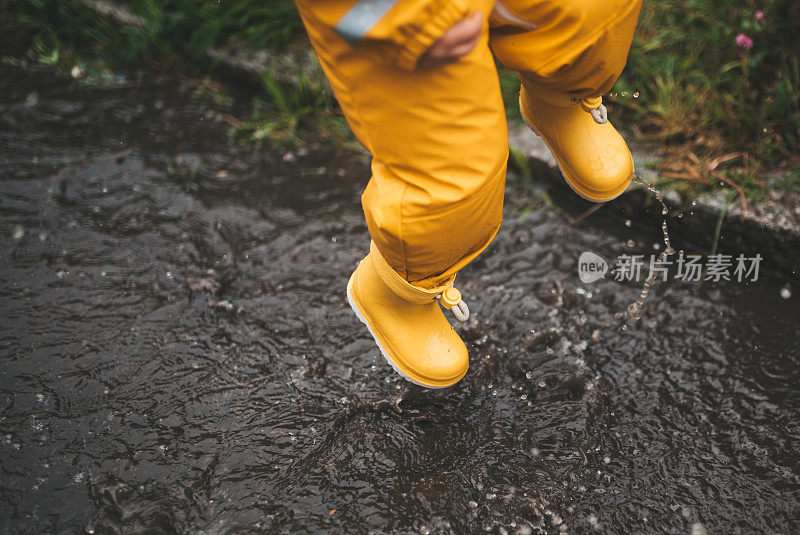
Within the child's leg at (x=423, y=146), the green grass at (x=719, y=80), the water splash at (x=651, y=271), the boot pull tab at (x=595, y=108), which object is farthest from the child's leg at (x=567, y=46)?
the green grass at (x=719, y=80)

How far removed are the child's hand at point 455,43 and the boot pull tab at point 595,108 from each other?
2.08 feet

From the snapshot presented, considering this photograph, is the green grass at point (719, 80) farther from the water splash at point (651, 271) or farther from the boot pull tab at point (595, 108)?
the boot pull tab at point (595, 108)

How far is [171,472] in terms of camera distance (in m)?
1.67

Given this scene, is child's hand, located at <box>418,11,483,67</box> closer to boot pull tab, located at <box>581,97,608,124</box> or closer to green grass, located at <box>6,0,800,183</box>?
boot pull tab, located at <box>581,97,608,124</box>

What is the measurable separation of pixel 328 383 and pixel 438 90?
3.52 feet

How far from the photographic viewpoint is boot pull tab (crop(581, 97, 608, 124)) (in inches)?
64.6

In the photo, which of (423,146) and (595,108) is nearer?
(423,146)

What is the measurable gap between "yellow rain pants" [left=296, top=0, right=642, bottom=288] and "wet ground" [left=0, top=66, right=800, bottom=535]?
62 cm

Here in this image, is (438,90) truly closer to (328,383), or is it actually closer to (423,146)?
(423,146)

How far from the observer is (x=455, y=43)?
3.56ft

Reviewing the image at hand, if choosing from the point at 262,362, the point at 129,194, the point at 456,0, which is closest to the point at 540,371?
the point at 262,362

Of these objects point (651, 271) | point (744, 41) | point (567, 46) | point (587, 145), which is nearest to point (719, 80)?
point (744, 41)

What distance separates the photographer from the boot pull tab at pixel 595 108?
164cm

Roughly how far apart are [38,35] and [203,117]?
129cm
